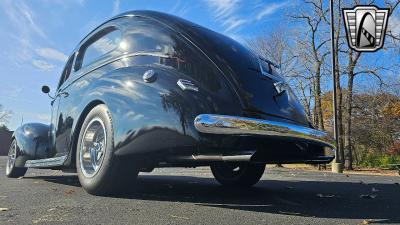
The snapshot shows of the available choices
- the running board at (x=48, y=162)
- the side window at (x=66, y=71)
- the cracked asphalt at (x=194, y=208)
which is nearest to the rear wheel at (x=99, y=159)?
the cracked asphalt at (x=194, y=208)

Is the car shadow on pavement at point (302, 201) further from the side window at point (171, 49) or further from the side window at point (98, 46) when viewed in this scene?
the side window at point (98, 46)

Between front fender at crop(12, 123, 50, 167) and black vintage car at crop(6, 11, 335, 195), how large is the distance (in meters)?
1.34

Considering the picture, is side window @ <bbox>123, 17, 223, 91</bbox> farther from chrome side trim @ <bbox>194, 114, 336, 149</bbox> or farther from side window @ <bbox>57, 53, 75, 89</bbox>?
side window @ <bbox>57, 53, 75, 89</bbox>

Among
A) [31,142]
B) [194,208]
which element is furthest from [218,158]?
[31,142]

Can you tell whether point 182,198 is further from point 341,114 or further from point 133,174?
point 341,114

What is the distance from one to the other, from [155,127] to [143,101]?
10.3 inches

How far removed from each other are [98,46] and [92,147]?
52.3 inches

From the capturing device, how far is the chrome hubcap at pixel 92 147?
13.1ft

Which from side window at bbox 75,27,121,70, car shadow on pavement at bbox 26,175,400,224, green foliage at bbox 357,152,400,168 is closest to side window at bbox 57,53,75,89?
side window at bbox 75,27,121,70

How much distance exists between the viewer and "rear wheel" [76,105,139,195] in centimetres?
368

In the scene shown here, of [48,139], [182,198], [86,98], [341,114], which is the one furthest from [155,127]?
[341,114]

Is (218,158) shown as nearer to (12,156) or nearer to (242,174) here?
(242,174)

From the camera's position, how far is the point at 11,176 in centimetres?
673

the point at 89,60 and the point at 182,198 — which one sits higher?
the point at 89,60
